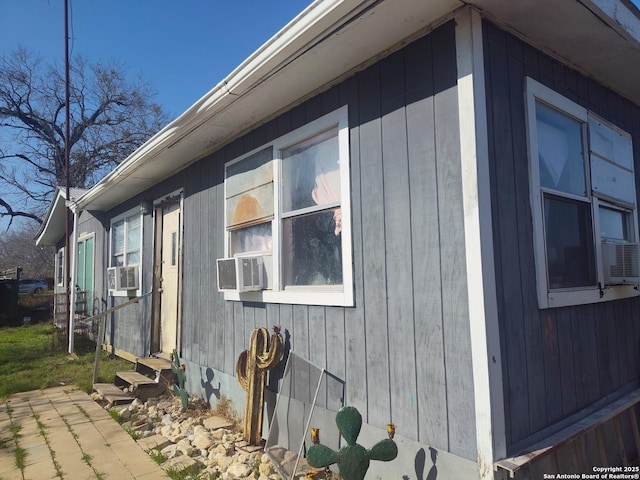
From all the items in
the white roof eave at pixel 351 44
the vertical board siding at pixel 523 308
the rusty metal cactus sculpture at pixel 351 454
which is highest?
the white roof eave at pixel 351 44

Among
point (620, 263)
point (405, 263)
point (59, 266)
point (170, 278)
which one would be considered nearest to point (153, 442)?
point (170, 278)

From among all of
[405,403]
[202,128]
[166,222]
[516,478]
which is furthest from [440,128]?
[166,222]

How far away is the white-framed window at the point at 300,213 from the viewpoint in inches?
122

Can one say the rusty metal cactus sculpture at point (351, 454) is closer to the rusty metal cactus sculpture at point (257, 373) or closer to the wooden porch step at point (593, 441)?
the wooden porch step at point (593, 441)

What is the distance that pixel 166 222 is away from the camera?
238 inches

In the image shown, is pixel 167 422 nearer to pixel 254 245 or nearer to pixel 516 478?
pixel 254 245

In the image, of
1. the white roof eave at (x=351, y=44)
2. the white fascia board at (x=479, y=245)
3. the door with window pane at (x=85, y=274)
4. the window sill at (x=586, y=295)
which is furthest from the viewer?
the door with window pane at (x=85, y=274)

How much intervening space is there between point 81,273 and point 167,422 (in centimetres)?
683

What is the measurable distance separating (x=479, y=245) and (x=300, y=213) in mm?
1566

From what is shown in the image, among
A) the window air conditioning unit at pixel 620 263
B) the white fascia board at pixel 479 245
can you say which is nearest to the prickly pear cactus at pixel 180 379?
the white fascia board at pixel 479 245

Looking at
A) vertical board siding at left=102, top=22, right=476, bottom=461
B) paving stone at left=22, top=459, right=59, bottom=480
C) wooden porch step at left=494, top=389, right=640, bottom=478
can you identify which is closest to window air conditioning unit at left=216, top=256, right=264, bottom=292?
vertical board siding at left=102, top=22, right=476, bottom=461

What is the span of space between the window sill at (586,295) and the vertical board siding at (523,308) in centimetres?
5

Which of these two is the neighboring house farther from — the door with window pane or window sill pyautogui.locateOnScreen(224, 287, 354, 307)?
the door with window pane

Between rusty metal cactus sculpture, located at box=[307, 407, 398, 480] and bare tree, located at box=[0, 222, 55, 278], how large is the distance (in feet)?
103
